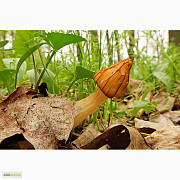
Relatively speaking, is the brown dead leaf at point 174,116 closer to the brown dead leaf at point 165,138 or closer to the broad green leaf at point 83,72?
the brown dead leaf at point 165,138

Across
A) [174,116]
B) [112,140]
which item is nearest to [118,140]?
[112,140]

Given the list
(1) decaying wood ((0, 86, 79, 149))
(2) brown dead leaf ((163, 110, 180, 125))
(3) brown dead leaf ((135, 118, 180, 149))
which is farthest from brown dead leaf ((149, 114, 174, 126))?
(1) decaying wood ((0, 86, 79, 149))

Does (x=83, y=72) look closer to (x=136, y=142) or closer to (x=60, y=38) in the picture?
(x=60, y=38)

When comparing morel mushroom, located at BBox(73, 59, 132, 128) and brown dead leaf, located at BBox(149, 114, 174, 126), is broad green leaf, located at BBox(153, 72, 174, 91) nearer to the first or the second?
brown dead leaf, located at BBox(149, 114, 174, 126)
